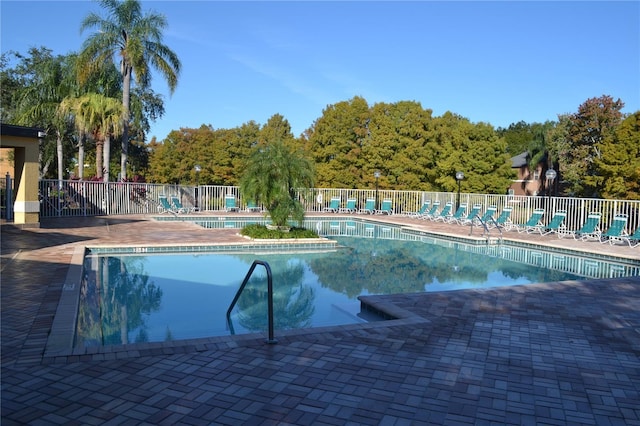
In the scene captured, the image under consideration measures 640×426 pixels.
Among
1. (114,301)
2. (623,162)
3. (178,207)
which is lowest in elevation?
(114,301)

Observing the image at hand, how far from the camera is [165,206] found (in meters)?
20.2

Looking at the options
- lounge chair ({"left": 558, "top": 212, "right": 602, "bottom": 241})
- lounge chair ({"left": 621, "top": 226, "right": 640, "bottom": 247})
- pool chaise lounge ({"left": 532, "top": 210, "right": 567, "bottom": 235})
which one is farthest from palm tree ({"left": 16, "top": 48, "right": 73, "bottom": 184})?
lounge chair ({"left": 621, "top": 226, "right": 640, "bottom": 247})

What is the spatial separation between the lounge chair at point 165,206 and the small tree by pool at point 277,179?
842cm

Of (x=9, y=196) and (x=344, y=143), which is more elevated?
(x=344, y=143)

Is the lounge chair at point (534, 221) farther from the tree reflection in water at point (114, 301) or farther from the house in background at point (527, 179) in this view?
the house in background at point (527, 179)

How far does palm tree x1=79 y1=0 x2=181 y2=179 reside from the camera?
66.8ft

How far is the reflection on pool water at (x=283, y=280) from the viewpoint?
19.4 ft

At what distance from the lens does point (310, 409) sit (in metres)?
3.23

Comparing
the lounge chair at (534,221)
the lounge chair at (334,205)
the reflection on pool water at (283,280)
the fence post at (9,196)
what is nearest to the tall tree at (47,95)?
the fence post at (9,196)

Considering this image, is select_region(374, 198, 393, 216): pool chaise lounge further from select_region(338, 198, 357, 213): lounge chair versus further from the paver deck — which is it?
the paver deck

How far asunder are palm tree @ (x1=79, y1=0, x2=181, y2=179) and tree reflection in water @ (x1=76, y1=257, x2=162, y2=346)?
43.4ft

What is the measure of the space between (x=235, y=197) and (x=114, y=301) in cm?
1682

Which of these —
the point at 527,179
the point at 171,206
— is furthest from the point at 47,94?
the point at 527,179

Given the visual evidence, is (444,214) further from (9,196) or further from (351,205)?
(9,196)
